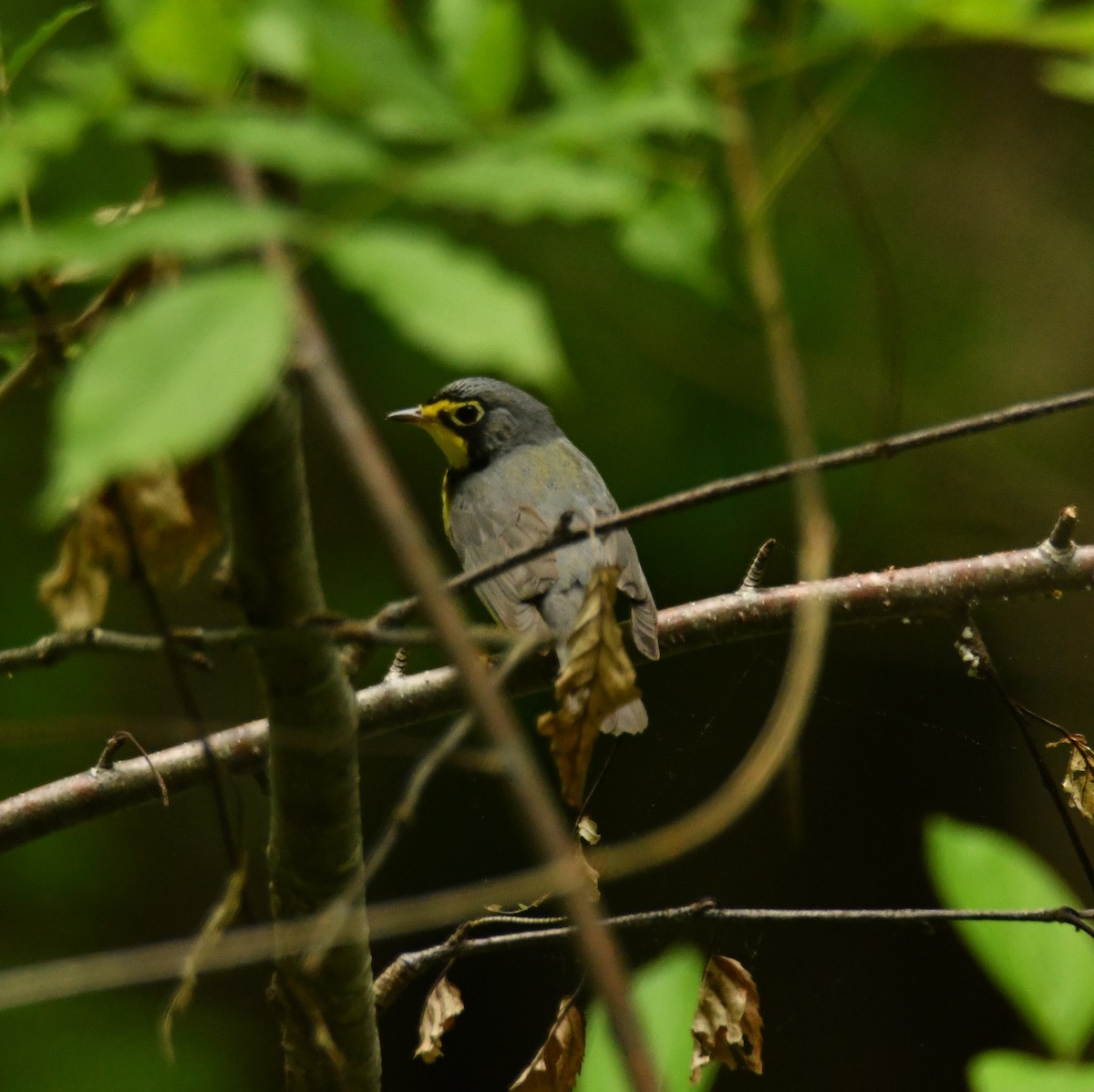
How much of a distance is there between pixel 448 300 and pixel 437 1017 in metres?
1.75

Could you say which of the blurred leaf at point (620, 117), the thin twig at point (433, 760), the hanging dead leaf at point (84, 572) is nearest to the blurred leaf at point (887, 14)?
the blurred leaf at point (620, 117)

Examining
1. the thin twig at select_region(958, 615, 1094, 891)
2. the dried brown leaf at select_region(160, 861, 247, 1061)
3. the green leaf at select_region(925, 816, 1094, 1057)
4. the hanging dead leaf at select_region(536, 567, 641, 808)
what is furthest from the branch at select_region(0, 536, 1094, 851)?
the green leaf at select_region(925, 816, 1094, 1057)

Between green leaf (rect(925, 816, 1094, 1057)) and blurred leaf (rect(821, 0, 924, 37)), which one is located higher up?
blurred leaf (rect(821, 0, 924, 37))

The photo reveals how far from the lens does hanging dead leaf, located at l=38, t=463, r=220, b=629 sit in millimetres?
1585

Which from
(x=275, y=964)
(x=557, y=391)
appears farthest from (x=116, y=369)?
(x=275, y=964)

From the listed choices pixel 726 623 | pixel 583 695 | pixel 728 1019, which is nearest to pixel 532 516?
pixel 726 623

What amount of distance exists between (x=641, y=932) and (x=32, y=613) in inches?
98.5

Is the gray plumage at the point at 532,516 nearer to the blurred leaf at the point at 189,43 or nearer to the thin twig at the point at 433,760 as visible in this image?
the thin twig at the point at 433,760

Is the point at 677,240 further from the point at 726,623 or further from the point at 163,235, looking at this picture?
the point at 726,623

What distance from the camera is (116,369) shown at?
63 centimetres

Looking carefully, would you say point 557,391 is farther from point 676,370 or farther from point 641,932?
point 676,370

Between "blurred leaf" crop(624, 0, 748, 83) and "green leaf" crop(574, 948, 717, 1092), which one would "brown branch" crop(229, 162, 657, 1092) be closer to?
"blurred leaf" crop(624, 0, 748, 83)

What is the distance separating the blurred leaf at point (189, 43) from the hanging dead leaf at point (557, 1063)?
5.19ft

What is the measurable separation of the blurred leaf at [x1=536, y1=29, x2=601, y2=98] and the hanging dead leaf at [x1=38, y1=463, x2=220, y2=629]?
81 cm
